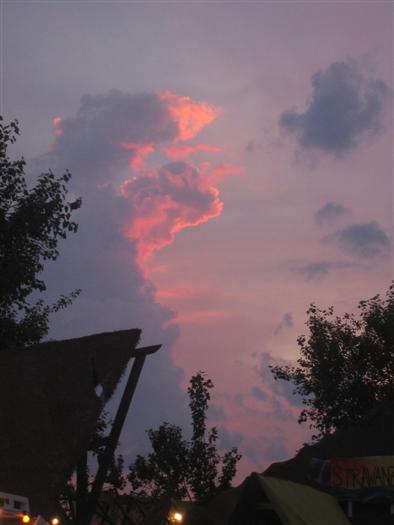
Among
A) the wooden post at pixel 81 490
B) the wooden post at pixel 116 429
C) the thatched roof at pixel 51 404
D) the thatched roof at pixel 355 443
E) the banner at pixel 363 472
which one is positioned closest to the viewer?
the thatched roof at pixel 51 404

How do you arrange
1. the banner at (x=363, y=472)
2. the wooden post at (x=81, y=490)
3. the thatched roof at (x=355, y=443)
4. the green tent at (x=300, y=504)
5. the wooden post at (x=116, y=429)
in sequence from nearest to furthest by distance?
the green tent at (x=300, y=504)
the wooden post at (x=116, y=429)
the wooden post at (x=81, y=490)
the banner at (x=363, y=472)
the thatched roof at (x=355, y=443)

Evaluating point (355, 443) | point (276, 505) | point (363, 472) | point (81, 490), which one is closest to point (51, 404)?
point (81, 490)

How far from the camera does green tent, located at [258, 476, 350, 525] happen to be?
37.4ft

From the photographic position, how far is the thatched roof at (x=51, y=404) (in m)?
11.9

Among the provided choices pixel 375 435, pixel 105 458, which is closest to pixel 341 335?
pixel 375 435

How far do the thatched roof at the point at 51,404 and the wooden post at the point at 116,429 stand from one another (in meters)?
0.30

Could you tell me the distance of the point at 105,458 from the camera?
1384cm

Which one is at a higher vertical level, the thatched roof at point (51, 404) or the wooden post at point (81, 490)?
the thatched roof at point (51, 404)

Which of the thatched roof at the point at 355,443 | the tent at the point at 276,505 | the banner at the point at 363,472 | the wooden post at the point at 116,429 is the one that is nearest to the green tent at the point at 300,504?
the tent at the point at 276,505

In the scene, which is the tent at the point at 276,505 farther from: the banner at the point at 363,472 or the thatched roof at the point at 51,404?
the thatched roof at the point at 51,404

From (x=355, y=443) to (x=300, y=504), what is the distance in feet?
24.0

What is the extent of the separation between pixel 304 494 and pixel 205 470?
2865 cm

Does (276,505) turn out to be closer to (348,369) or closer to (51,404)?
(51,404)

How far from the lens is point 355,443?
18.7 m
